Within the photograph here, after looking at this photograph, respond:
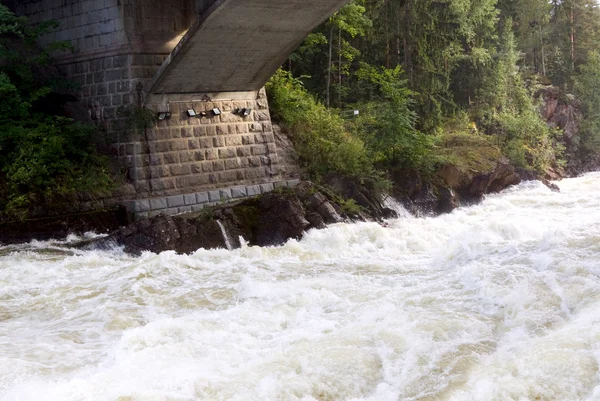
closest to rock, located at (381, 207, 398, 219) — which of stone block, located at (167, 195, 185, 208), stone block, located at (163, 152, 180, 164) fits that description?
stone block, located at (167, 195, 185, 208)

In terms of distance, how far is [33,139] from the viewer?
1583 centimetres

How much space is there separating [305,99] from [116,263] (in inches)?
337

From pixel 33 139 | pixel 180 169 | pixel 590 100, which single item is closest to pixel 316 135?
pixel 180 169

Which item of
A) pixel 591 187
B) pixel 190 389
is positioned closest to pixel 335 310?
pixel 190 389

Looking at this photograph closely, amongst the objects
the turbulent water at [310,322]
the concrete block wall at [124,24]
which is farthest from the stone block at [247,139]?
the turbulent water at [310,322]

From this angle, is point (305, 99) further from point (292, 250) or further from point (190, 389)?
point (190, 389)

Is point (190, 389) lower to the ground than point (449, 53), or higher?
lower

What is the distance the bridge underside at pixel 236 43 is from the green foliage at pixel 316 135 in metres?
1.93

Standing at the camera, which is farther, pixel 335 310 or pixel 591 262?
pixel 591 262

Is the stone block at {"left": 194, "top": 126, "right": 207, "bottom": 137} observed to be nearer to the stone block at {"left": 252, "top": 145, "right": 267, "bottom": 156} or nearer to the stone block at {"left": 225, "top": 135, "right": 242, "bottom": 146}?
the stone block at {"left": 225, "top": 135, "right": 242, "bottom": 146}

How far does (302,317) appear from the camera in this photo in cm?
975

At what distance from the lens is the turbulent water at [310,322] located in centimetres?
773

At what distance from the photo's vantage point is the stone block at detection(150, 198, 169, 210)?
635 inches

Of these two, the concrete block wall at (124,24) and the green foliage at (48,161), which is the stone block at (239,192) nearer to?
the green foliage at (48,161)
